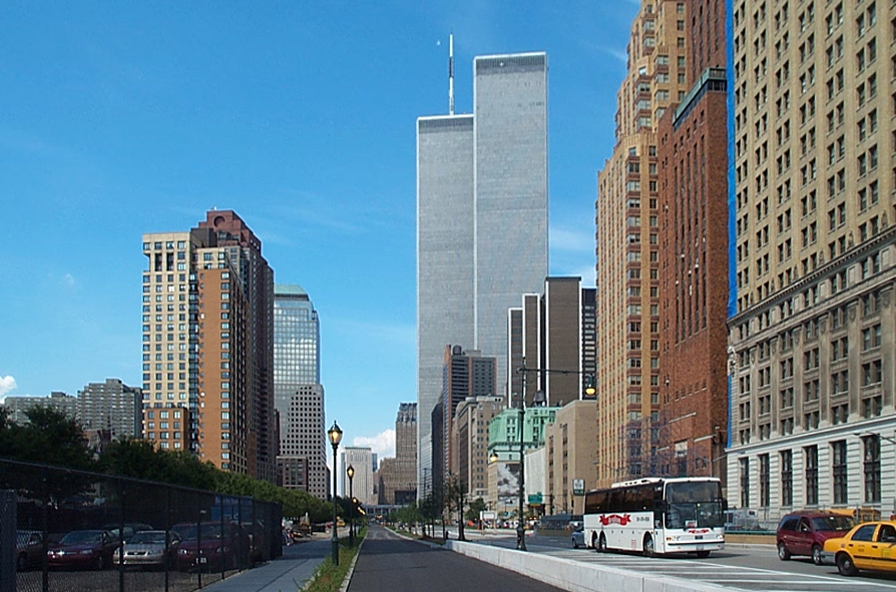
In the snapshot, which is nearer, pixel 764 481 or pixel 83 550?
pixel 83 550

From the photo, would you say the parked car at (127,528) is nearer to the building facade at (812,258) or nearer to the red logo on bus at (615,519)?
the red logo on bus at (615,519)

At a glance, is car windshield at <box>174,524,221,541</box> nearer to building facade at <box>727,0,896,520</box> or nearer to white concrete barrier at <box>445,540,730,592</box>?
white concrete barrier at <box>445,540,730,592</box>

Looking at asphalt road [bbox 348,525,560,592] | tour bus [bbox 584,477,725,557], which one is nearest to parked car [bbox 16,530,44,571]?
asphalt road [bbox 348,525,560,592]

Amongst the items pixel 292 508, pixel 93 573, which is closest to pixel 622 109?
pixel 292 508

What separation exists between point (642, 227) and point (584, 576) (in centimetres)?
12319

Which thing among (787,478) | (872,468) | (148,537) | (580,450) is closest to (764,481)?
(787,478)

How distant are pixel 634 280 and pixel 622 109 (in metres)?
29.0

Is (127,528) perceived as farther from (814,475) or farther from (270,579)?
(814,475)

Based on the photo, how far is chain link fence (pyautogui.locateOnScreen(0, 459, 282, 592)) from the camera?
15.6m

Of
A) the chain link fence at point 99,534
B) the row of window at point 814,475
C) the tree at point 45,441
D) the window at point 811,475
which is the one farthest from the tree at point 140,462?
the chain link fence at point 99,534

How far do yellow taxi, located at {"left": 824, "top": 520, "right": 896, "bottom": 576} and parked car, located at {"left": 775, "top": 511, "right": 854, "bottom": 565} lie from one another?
5412mm

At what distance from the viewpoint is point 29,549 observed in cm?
1595

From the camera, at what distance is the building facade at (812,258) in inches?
2940

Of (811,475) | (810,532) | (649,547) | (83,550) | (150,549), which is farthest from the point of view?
(811,475)
